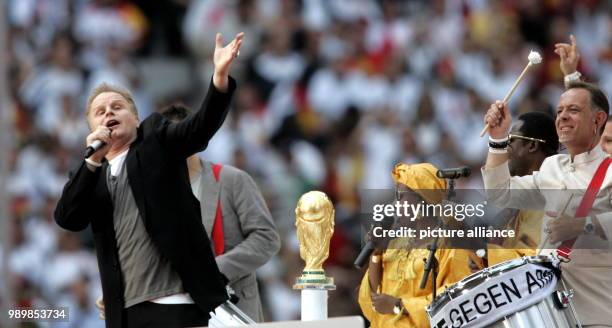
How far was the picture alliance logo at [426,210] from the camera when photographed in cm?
669

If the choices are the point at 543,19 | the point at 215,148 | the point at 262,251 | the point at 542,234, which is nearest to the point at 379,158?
the point at 215,148

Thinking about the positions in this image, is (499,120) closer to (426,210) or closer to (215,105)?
(426,210)

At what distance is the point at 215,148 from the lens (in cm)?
1228

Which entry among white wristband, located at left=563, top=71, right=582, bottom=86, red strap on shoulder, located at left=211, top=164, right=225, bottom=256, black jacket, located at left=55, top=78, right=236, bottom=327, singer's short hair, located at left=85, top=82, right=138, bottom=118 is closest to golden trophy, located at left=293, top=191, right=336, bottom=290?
red strap on shoulder, located at left=211, top=164, right=225, bottom=256

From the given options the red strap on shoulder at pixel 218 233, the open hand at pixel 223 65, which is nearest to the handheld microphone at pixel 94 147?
the open hand at pixel 223 65

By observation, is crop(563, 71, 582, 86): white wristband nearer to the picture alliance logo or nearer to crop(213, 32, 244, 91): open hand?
the picture alliance logo

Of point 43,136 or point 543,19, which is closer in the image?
point 43,136

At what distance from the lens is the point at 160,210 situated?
6391 mm

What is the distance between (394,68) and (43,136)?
3.04m

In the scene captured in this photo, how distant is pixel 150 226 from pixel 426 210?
126 cm

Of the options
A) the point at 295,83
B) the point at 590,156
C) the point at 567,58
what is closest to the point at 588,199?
the point at 590,156

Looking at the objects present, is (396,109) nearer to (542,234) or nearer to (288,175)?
(288,175)

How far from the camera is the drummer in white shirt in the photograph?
20.8 ft

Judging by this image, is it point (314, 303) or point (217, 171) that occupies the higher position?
point (217, 171)
